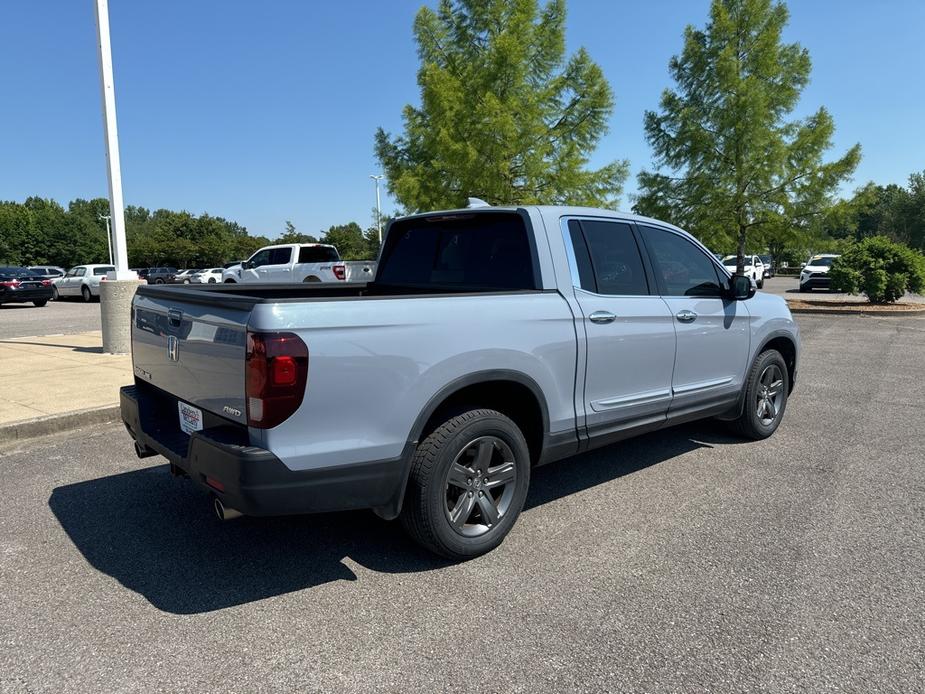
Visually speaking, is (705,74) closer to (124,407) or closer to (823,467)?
(823,467)

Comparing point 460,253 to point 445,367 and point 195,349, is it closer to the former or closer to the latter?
point 445,367

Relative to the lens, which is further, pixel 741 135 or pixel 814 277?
pixel 814 277

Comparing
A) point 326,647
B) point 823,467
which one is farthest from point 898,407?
point 326,647

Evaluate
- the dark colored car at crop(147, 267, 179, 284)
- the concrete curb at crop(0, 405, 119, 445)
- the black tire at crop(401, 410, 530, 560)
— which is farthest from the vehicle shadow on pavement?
the dark colored car at crop(147, 267, 179, 284)

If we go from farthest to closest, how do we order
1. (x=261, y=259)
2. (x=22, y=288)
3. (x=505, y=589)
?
1. (x=261, y=259)
2. (x=22, y=288)
3. (x=505, y=589)

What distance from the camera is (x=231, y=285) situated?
4.05m

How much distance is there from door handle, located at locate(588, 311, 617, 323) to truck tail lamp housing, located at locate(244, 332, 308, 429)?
1.77 meters

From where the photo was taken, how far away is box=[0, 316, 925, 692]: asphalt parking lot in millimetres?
2410

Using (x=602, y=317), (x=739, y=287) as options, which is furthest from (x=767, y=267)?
(x=602, y=317)

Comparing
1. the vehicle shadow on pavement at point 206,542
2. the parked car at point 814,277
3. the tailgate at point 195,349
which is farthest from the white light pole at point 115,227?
the parked car at point 814,277

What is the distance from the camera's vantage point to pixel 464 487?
3232mm

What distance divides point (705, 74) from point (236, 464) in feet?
70.0

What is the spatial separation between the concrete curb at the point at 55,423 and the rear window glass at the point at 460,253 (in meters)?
3.10

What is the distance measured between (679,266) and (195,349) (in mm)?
3279
